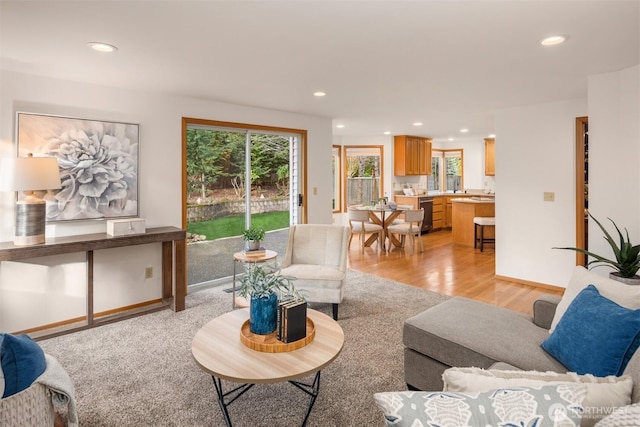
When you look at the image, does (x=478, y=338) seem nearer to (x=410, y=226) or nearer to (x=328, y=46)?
(x=328, y=46)

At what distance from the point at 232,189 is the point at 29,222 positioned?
2199 mm

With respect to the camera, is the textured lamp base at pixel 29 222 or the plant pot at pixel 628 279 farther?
the textured lamp base at pixel 29 222

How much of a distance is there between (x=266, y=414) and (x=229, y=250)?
2.98 meters

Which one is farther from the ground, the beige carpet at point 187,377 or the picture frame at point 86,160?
the picture frame at point 86,160

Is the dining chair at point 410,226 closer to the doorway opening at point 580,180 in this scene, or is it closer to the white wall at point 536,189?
the white wall at point 536,189

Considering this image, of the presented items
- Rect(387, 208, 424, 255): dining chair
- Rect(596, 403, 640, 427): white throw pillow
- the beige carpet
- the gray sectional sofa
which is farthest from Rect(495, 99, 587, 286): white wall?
Rect(596, 403, 640, 427): white throw pillow

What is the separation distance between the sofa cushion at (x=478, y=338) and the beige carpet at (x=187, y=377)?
45cm

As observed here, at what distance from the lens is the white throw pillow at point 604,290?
1708 millimetres

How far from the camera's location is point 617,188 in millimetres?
3195

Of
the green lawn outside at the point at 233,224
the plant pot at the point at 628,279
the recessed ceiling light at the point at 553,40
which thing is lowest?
the plant pot at the point at 628,279

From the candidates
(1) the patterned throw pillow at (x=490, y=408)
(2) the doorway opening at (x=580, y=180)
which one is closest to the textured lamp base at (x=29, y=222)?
(1) the patterned throw pillow at (x=490, y=408)

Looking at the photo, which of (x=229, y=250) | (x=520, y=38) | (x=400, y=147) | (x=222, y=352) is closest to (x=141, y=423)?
(x=222, y=352)

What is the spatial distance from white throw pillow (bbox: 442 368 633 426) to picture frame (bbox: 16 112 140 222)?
144 inches

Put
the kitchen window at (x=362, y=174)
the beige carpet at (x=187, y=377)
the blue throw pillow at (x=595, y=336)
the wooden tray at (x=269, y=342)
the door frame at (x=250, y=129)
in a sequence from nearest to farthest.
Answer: the blue throw pillow at (x=595, y=336) < the wooden tray at (x=269, y=342) < the beige carpet at (x=187, y=377) < the door frame at (x=250, y=129) < the kitchen window at (x=362, y=174)
